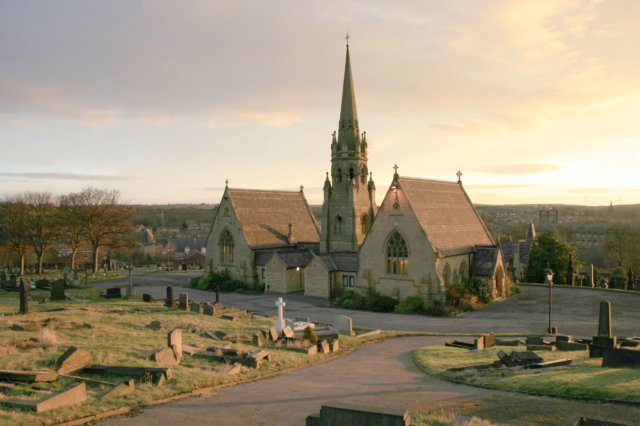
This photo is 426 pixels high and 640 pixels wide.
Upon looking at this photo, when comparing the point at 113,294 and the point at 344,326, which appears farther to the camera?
the point at 113,294

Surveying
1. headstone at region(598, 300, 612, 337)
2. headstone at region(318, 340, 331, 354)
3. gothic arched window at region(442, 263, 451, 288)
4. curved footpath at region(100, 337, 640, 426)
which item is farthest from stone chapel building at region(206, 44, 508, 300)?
curved footpath at region(100, 337, 640, 426)

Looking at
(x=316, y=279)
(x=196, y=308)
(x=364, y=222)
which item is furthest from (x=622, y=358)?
(x=364, y=222)

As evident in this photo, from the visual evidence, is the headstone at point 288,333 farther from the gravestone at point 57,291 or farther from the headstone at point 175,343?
the gravestone at point 57,291

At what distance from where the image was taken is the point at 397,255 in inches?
1564

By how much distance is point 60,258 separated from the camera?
268 feet

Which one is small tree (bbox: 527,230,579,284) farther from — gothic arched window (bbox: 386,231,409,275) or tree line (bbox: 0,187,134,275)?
tree line (bbox: 0,187,134,275)

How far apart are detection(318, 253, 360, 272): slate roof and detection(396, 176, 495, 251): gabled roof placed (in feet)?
23.8

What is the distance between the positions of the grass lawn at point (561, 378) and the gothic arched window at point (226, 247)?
3383cm

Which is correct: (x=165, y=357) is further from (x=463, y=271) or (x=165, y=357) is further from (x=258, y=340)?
(x=463, y=271)

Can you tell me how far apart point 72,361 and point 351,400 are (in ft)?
26.4

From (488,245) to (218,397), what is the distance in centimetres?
3563

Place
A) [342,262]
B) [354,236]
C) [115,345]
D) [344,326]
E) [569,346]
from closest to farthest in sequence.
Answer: [115,345] < [569,346] < [344,326] < [342,262] < [354,236]

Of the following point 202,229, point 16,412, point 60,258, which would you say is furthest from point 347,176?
point 202,229

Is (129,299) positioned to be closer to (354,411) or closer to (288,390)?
(288,390)
